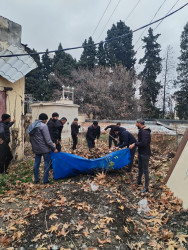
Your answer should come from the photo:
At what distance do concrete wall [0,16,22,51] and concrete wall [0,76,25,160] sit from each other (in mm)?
1634

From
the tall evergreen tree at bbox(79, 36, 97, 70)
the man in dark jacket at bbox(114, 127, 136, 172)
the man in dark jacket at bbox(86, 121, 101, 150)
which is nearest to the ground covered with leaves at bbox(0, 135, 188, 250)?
the man in dark jacket at bbox(114, 127, 136, 172)

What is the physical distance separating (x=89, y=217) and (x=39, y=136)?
2.58 meters

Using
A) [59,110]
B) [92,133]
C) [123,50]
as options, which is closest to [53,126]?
[92,133]

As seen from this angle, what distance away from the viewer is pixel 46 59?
36.5 meters

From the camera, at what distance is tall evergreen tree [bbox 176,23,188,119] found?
27.3m

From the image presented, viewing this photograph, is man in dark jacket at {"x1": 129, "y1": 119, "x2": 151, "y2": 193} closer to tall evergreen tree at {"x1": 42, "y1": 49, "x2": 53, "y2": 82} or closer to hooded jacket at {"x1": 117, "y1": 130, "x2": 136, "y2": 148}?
hooded jacket at {"x1": 117, "y1": 130, "x2": 136, "y2": 148}

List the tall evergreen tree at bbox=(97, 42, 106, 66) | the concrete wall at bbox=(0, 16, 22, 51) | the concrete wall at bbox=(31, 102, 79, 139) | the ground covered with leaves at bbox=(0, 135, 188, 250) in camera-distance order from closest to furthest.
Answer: the ground covered with leaves at bbox=(0, 135, 188, 250) < the concrete wall at bbox=(0, 16, 22, 51) < the concrete wall at bbox=(31, 102, 79, 139) < the tall evergreen tree at bbox=(97, 42, 106, 66)

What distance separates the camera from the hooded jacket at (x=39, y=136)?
5.21 m

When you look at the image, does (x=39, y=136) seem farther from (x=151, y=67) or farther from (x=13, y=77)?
(x=151, y=67)

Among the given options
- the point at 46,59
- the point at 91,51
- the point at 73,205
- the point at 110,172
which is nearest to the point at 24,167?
the point at 110,172

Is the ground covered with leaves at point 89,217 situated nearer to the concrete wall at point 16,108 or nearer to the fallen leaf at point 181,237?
the fallen leaf at point 181,237

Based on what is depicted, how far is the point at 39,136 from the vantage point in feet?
17.3

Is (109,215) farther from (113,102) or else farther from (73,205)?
(113,102)

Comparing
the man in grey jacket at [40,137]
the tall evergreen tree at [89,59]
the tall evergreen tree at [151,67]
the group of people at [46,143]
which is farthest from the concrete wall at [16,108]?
the tall evergreen tree at [89,59]
